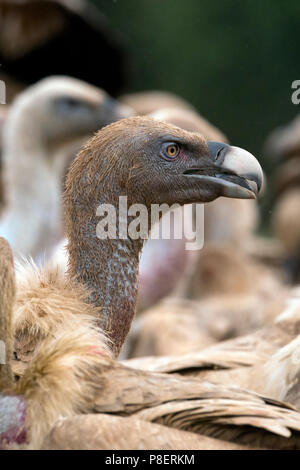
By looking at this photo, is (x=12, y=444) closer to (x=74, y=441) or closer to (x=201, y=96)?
(x=74, y=441)

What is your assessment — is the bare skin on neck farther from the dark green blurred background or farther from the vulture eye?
the dark green blurred background

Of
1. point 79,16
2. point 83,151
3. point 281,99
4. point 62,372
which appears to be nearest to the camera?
point 62,372

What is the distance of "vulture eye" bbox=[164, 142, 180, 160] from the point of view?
7.47ft

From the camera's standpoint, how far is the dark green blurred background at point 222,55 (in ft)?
37.1

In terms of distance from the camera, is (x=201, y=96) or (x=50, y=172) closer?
(x=50, y=172)

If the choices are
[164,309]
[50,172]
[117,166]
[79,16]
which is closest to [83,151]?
[117,166]

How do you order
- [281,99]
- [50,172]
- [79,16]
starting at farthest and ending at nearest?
[281,99] → [79,16] → [50,172]

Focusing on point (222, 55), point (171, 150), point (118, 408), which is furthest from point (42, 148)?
point (222, 55)

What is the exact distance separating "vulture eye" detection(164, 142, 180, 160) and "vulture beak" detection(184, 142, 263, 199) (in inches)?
2.5

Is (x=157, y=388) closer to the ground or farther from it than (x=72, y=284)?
closer to the ground

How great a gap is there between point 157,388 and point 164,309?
2924mm

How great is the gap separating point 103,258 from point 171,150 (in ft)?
1.22

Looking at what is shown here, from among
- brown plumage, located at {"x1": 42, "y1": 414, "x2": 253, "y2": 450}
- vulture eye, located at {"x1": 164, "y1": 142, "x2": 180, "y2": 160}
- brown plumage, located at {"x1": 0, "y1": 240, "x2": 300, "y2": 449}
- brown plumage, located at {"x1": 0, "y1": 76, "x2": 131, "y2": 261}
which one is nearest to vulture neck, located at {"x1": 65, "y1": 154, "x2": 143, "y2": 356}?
vulture eye, located at {"x1": 164, "y1": 142, "x2": 180, "y2": 160}

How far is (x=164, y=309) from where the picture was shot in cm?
457
